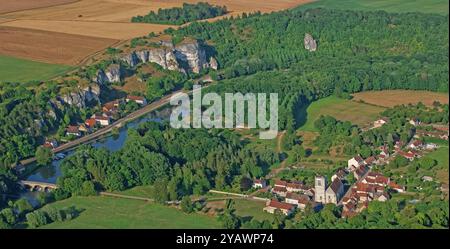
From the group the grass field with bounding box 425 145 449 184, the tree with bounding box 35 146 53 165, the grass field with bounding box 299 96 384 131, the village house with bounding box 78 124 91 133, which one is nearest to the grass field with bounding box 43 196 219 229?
the tree with bounding box 35 146 53 165

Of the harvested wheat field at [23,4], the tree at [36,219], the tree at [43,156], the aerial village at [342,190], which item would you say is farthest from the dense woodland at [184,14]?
the tree at [36,219]

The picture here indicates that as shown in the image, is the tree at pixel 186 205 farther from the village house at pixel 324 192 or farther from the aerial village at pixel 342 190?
the village house at pixel 324 192

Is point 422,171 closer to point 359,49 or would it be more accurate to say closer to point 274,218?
point 274,218

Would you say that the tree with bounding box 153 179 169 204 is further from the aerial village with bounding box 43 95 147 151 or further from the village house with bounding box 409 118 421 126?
the village house with bounding box 409 118 421 126

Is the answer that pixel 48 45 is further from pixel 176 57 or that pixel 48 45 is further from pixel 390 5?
pixel 390 5

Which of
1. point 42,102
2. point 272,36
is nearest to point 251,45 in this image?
point 272,36

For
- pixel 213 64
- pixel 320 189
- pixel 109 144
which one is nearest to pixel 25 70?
pixel 213 64
